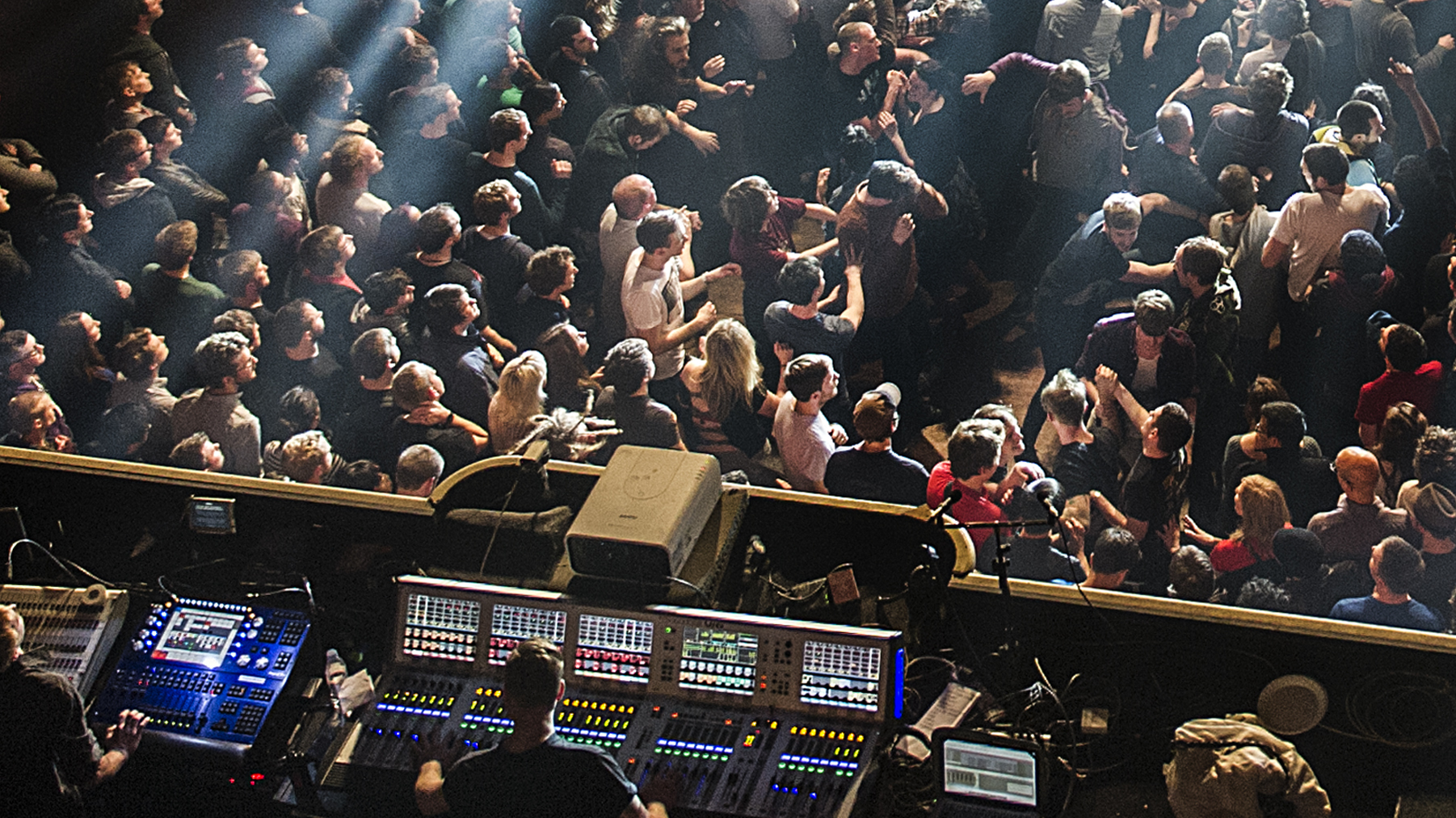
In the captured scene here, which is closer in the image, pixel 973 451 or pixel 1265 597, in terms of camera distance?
pixel 1265 597

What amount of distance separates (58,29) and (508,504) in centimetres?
507

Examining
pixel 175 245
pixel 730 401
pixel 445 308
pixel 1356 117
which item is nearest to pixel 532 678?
pixel 730 401

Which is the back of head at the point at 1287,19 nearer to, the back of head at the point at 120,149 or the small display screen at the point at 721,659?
the small display screen at the point at 721,659

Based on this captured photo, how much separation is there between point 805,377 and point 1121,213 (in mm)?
1716

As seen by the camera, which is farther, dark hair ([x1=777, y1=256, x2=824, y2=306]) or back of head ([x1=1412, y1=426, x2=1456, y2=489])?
dark hair ([x1=777, y1=256, x2=824, y2=306])

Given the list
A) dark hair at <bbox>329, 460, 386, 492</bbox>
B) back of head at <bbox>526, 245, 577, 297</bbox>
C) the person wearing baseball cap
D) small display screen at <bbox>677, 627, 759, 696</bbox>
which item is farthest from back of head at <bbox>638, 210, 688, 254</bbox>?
small display screen at <bbox>677, 627, 759, 696</bbox>

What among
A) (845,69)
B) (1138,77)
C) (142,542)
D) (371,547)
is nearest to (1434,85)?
(1138,77)

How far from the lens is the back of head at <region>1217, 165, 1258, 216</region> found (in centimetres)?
653

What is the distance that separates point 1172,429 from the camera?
19.4 feet

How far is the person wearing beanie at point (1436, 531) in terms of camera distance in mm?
5500

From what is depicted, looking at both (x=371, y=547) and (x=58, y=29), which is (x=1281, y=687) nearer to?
(x=371, y=547)

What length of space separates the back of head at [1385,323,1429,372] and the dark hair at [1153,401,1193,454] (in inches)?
36.9

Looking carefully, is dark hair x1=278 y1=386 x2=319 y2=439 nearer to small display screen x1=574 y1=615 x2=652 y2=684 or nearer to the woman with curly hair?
the woman with curly hair

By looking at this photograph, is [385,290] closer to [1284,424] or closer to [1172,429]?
[1172,429]
